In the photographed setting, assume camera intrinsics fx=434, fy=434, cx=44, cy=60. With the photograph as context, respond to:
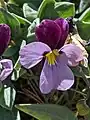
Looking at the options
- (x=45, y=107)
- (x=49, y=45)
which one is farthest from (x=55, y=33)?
(x=45, y=107)

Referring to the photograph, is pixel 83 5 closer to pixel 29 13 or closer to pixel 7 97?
pixel 29 13

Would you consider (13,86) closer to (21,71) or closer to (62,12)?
(21,71)

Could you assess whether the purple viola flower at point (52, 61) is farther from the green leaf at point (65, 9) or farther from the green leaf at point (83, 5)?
the green leaf at point (83, 5)

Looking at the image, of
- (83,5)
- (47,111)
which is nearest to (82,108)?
(47,111)

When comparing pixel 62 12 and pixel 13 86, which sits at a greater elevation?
pixel 62 12

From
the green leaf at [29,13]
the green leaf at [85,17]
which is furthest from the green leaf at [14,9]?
the green leaf at [85,17]

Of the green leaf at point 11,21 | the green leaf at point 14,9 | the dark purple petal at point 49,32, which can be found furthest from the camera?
the green leaf at point 14,9
